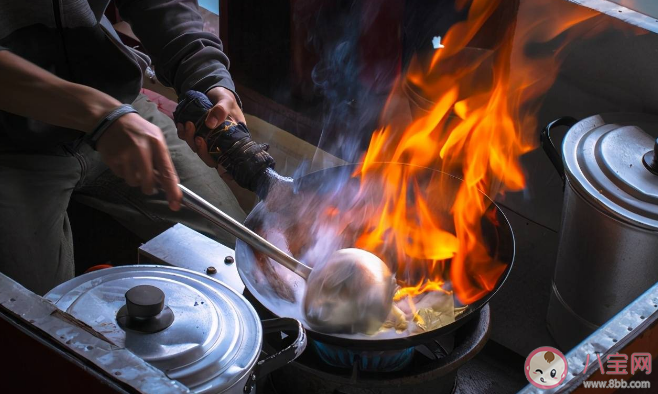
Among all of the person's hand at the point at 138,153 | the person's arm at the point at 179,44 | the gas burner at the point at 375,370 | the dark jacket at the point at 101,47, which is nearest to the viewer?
the gas burner at the point at 375,370

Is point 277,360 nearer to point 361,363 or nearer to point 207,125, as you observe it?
point 361,363

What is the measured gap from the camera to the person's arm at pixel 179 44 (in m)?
2.40

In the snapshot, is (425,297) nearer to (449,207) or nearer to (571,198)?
(449,207)

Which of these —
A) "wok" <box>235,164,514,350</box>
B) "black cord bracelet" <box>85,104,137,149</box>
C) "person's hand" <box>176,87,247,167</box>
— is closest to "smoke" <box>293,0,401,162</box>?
"person's hand" <box>176,87,247,167</box>

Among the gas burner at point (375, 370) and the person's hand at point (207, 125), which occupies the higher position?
the person's hand at point (207, 125)

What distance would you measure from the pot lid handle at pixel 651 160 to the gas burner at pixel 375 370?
699 millimetres

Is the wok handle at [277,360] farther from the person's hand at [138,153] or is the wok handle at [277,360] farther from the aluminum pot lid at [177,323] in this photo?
the person's hand at [138,153]

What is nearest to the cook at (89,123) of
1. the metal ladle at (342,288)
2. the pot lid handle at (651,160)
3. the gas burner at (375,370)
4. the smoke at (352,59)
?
the metal ladle at (342,288)

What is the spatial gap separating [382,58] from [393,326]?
1.83 metres

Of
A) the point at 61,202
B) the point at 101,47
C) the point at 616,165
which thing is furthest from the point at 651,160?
the point at 61,202

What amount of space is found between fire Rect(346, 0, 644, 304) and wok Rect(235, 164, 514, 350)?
0.09 feet

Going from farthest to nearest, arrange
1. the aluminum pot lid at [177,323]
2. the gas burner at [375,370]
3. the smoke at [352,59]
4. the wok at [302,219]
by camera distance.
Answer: the smoke at [352,59] → the gas burner at [375,370] → the wok at [302,219] → the aluminum pot lid at [177,323]

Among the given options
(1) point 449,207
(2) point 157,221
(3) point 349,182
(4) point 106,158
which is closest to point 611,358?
(1) point 449,207

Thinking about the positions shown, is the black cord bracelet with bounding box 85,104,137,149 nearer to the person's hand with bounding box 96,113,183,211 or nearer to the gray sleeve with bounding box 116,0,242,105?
the person's hand with bounding box 96,113,183,211
